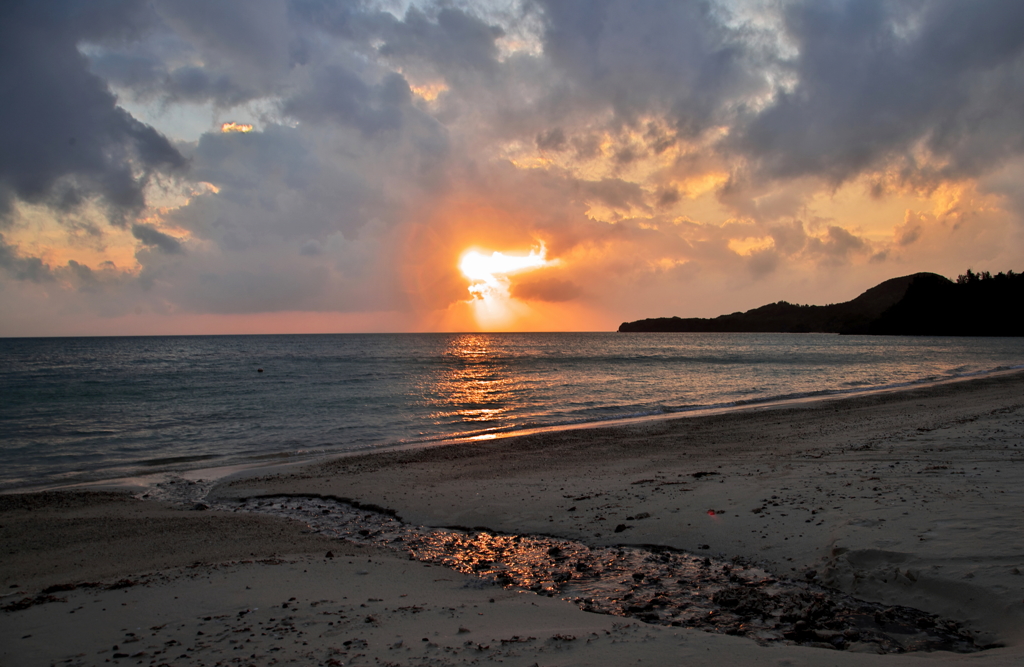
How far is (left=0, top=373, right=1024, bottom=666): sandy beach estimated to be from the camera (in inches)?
169

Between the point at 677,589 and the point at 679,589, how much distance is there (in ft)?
0.07

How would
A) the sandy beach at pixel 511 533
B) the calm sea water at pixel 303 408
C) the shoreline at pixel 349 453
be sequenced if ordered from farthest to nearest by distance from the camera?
the calm sea water at pixel 303 408 → the shoreline at pixel 349 453 → the sandy beach at pixel 511 533

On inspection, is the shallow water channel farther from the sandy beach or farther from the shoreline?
the shoreline

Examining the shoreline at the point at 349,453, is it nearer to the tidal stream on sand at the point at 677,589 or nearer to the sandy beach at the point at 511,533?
the sandy beach at the point at 511,533

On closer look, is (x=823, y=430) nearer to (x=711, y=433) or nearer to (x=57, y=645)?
(x=711, y=433)

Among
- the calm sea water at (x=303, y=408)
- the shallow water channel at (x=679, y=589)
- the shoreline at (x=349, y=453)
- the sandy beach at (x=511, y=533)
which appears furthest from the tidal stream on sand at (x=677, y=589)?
the calm sea water at (x=303, y=408)

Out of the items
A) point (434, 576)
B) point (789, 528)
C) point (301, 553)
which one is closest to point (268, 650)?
point (434, 576)

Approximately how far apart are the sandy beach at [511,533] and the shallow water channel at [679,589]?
0.20 meters

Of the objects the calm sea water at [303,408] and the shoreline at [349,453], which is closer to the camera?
the shoreline at [349,453]

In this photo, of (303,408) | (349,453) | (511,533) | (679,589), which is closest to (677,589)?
(679,589)

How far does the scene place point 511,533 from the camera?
25.2ft

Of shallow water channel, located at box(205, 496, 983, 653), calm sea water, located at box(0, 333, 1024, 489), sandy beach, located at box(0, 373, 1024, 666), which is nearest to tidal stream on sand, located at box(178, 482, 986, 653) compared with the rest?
shallow water channel, located at box(205, 496, 983, 653)

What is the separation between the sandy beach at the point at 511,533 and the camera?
4305 millimetres

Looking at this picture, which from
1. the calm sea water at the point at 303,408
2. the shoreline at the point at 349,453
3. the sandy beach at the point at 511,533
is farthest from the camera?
the calm sea water at the point at 303,408
